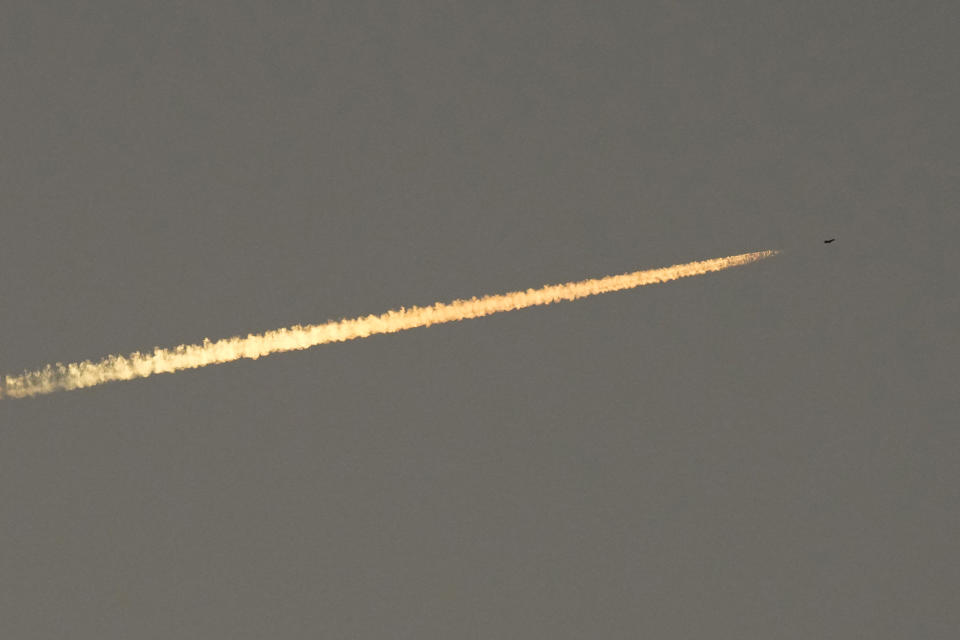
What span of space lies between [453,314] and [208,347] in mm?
3992

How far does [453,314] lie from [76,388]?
19.5 feet

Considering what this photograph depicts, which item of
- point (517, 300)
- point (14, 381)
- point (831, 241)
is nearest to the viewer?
point (14, 381)

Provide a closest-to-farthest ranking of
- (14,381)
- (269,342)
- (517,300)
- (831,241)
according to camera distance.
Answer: (14,381) < (269,342) < (517,300) < (831,241)

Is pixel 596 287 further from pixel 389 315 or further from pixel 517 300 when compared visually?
pixel 389 315

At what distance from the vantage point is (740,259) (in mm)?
26297

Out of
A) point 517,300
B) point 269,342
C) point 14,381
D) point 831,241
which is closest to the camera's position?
point 14,381

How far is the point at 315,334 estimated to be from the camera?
23.7m

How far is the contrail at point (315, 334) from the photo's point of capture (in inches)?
880

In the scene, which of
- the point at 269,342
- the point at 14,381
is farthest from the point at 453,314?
the point at 14,381

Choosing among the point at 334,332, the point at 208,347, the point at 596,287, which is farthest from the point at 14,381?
the point at 596,287

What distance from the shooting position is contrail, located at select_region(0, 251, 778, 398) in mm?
22344

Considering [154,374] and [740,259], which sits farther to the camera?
[740,259]

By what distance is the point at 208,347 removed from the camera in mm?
23078

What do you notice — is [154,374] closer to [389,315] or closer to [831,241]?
[389,315]
